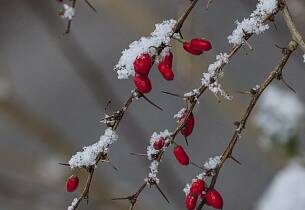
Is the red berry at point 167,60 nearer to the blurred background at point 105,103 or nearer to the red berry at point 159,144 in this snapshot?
the red berry at point 159,144

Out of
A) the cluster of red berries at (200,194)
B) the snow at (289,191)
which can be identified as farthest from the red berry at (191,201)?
the snow at (289,191)

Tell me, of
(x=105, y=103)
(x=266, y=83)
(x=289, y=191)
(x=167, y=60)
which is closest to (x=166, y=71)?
(x=167, y=60)

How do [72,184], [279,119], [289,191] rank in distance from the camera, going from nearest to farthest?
1. [72,184]
2. [289,191]
3. [279,119]

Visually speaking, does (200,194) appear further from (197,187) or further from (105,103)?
(105,103)

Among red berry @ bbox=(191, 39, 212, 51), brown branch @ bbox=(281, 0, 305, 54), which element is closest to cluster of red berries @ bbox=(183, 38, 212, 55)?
red berry @ bbox=(191, 39, 212, 51)

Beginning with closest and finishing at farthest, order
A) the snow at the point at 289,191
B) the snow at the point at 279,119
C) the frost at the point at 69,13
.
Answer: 1. the frost at the point at 69,13
2. the snow at the point at 289,191
3. the snow at the point at 279,119

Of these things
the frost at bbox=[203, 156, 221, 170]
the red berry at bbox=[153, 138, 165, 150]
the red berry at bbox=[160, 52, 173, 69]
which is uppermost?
the red berry at bbox=[160, 52, 173, 69]

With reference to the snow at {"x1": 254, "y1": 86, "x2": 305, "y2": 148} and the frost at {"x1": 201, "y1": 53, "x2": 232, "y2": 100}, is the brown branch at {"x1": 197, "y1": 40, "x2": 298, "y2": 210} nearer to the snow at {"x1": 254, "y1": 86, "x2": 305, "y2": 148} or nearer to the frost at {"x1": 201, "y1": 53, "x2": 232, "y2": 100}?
the frost at {"x1": 201, "y1": 53, "x2": 232, "y2": 100}

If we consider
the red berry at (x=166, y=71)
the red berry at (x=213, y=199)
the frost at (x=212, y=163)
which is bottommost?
the red berry at (x=213, y=199)
